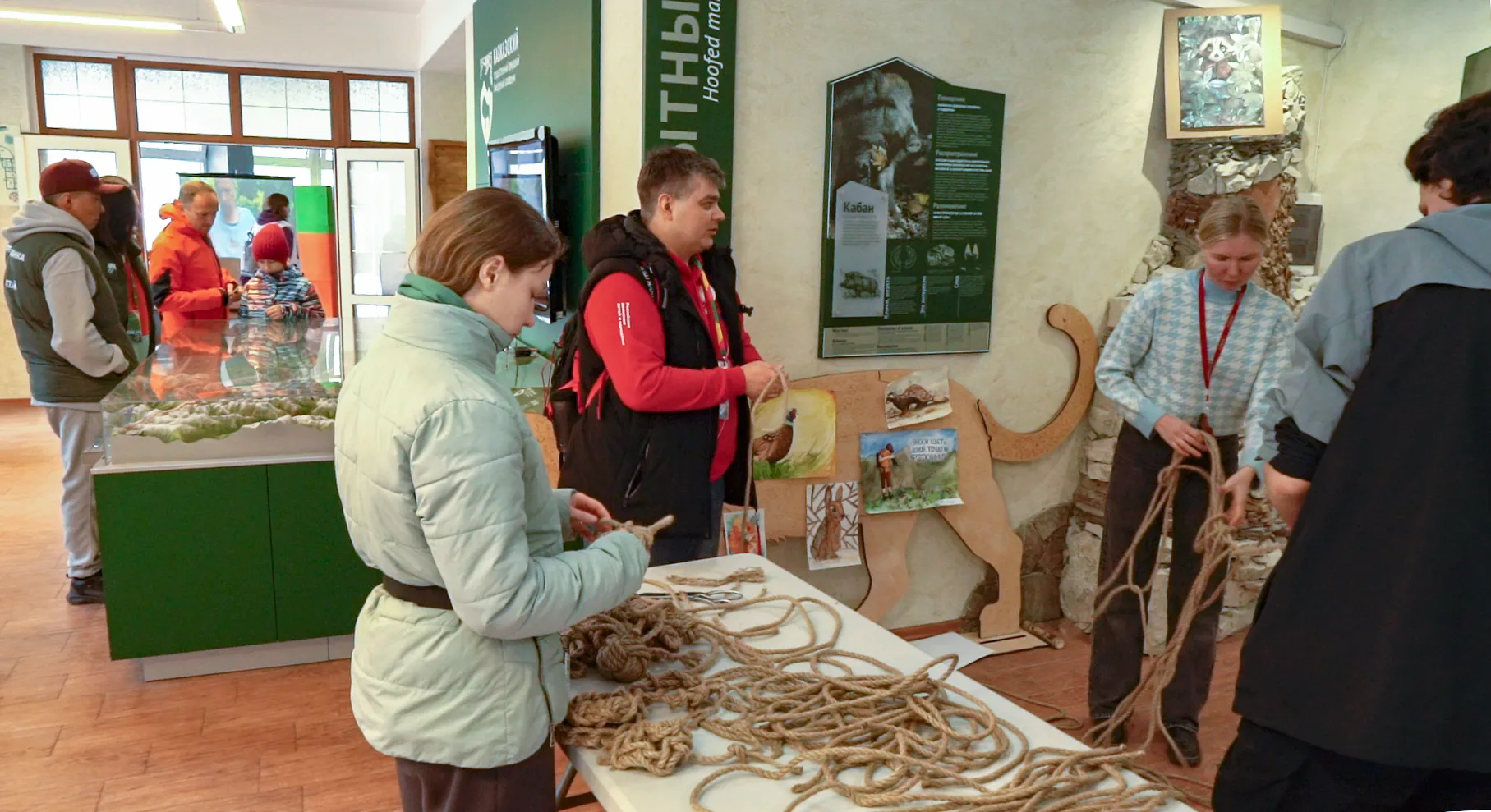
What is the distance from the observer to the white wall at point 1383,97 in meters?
4.10

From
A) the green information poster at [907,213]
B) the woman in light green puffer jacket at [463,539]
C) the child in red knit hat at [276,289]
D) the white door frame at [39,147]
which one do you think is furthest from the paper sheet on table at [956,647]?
the white door frame at [39,147]

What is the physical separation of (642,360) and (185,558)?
1916 mm

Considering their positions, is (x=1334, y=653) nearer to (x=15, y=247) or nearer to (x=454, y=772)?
(x=454, y=772)

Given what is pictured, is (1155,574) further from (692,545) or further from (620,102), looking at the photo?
(620,102)

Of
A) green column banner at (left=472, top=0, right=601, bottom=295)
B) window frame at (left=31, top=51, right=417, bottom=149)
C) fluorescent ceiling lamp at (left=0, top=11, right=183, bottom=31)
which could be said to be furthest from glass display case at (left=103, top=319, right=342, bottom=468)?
window frame at (left=31, top=51, right=417, bottom=149)

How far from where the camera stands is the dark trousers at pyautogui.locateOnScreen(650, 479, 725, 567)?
2.55 metres

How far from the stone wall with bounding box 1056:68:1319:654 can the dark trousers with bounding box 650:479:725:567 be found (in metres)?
2.01

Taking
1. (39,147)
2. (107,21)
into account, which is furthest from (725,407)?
(39,147)

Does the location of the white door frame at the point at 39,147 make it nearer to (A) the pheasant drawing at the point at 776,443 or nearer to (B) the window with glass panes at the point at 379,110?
(B) the window with glass panes at the point at 379,110

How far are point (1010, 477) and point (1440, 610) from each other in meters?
2.86

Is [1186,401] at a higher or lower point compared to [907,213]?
lower

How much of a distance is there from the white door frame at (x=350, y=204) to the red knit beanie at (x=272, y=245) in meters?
2.97

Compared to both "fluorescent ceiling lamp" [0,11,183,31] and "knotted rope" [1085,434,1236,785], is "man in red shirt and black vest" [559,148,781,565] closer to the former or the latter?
"knotted rope" [1085,434,1236,785]

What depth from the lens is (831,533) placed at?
3660mm
